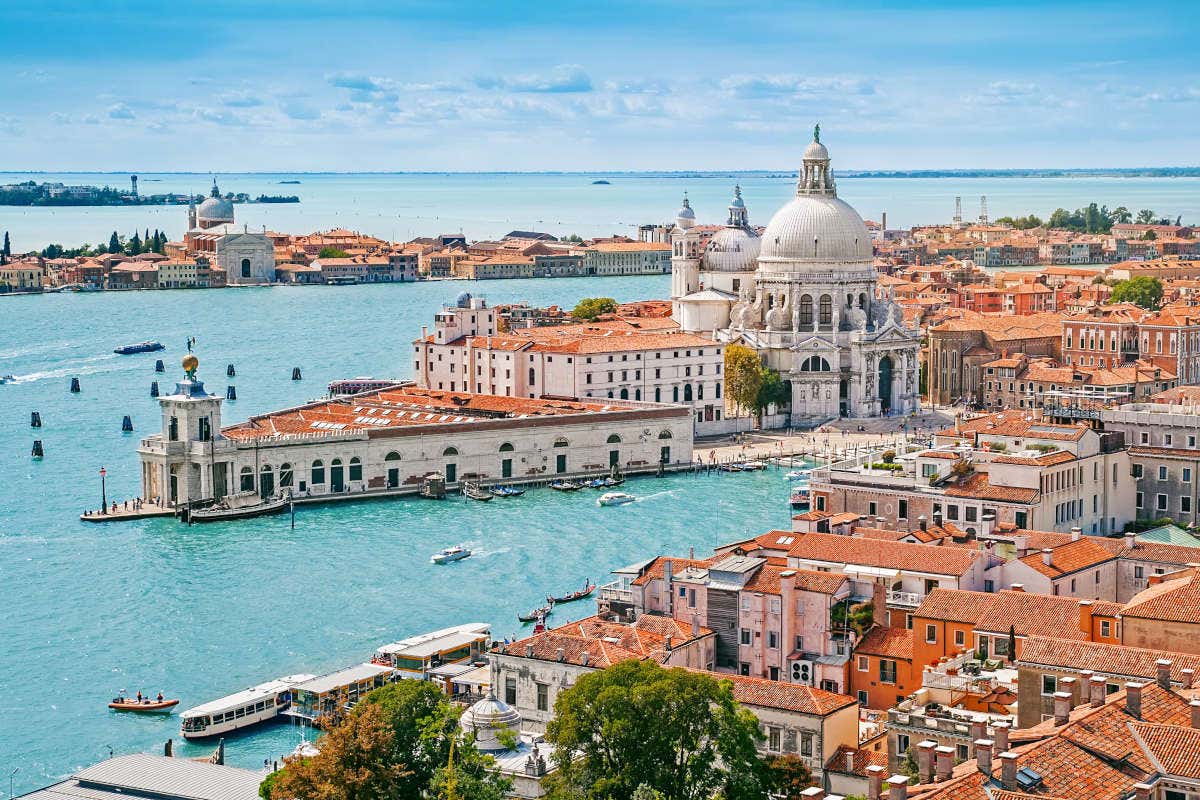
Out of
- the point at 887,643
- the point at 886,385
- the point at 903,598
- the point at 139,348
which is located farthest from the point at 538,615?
the point at 139,348

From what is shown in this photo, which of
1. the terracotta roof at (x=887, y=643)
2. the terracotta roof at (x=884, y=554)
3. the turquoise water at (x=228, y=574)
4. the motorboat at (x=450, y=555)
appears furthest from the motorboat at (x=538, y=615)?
the terracotta roof at (x=887, y=643)

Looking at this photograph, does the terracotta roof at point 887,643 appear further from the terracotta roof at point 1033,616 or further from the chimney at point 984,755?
the chimney at point 984,755

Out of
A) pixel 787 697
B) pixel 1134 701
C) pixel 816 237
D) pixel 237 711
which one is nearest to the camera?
pixel 1134 701

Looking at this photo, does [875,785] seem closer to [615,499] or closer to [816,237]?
[615,499]

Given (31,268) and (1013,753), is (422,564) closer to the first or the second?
(1013,753)

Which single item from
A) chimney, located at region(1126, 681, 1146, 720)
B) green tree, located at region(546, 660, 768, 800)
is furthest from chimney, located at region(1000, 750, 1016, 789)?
green tree, located at region(546, 660, 768, 800)

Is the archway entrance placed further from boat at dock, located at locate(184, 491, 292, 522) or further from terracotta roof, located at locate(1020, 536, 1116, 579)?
terracotta roof, located at locate(1020, 536, 1116, 579)
